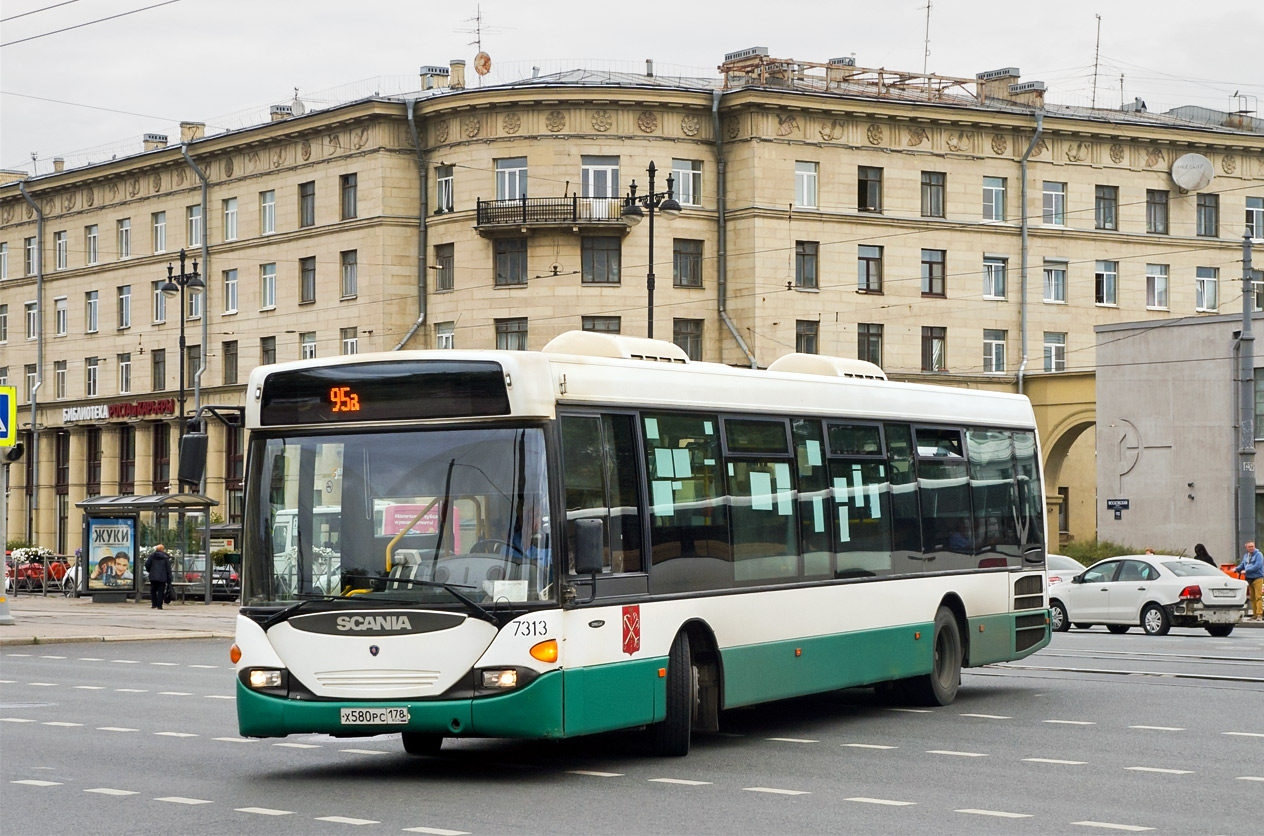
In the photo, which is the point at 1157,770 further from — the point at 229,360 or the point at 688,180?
the point at 229,360

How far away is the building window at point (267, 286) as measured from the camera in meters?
65.4

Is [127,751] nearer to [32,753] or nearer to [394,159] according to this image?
[32,753]

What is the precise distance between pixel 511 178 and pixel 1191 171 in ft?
76.4

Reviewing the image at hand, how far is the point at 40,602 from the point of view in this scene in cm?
Answer: 4944

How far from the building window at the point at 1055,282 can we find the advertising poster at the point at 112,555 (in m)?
31.2

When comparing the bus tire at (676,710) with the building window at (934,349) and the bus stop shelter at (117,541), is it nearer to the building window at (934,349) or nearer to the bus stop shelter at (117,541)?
the bus stop shelter at (117,541)

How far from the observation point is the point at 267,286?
65812 mm

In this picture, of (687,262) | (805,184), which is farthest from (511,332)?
(805,184)

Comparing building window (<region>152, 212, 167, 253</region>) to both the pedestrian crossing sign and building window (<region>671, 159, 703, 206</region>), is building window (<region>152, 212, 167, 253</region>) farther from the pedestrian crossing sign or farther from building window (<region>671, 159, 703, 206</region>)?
the pedestrian crossing sign

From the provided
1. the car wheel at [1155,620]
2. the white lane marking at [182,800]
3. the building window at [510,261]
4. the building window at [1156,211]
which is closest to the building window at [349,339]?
the building window at [510,261]

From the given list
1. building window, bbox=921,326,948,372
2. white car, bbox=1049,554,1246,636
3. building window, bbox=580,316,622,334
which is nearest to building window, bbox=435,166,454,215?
building window, bbox=580,316,622,334

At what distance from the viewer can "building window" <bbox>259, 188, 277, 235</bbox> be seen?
6525 cm

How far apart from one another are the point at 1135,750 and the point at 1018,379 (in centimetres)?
Result: 4913

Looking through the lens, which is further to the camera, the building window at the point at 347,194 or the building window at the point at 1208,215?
the building window at the point at 1208,215
